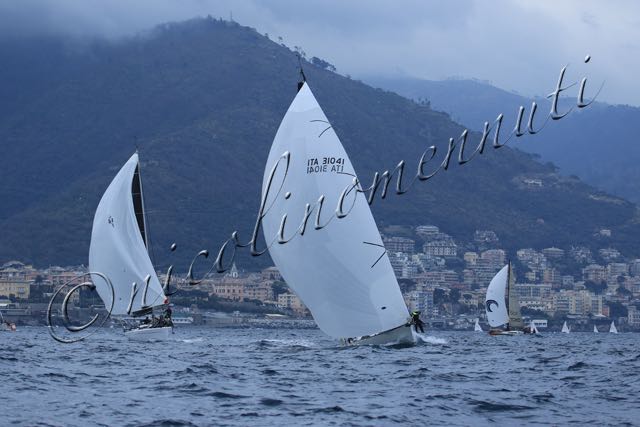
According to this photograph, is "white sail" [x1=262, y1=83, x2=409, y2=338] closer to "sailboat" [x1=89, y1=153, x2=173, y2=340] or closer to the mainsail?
"sailboat" [x1=89, y1=153, x2=173, y2=340]

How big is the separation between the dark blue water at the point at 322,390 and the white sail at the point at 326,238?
1474mm

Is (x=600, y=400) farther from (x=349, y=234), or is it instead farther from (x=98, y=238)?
(x=98, y=238)

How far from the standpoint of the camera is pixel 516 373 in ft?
112

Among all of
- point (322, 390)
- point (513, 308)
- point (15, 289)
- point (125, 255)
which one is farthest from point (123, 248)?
point (15, 289)

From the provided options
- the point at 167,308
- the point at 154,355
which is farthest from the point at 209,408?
the point at 167,308

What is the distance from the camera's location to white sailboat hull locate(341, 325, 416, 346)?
42.0 meters

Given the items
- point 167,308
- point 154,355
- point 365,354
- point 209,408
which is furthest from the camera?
point 167,308

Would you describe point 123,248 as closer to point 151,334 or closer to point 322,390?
point 151,334

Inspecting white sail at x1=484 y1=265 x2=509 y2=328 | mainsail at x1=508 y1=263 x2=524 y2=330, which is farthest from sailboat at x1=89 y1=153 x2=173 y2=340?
white sail at x1=484 y1=265 x2=509 y2=328

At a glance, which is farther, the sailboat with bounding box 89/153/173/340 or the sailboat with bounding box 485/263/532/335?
the sailboat with bounding box 485/263/532/335

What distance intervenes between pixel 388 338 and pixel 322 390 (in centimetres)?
1372

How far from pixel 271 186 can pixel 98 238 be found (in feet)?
84.0

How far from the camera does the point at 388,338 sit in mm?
42219

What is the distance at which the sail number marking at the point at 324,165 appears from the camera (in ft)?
130
